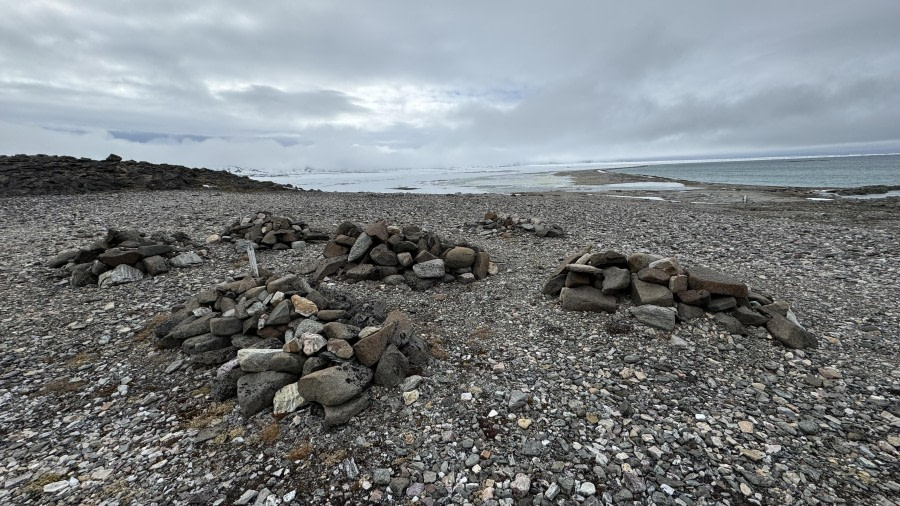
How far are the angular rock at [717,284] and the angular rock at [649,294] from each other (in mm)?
583

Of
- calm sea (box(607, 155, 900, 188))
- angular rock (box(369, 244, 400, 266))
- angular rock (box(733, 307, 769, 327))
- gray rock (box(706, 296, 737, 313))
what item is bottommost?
angular rock (box(733, 307, 769, 327))

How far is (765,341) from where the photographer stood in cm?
741

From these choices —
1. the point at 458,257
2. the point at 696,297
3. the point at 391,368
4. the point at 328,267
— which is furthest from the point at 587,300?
the point at 328,267

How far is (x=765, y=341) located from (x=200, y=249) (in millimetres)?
16608

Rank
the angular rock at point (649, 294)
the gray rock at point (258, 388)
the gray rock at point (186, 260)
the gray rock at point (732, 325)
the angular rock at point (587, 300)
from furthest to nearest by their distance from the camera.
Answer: the gray rock at point (186, 260) < the angular rock at point (587, 300) < the angular rock at point (649, 294) < the gray rock at point (732, 325) < the gray rock at point (258, 388)

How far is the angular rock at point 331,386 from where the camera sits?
541 centimetres

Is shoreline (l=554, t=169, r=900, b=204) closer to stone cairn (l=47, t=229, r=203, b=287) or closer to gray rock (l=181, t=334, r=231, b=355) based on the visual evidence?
gray rock (l=181, t=334, r=231, b=355)

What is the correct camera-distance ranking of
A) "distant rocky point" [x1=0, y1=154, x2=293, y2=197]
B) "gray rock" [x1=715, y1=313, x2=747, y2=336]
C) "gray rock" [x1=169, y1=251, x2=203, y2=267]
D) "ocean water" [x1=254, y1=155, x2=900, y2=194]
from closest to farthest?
"gray rock" [x1=715, y1=313, x2=747, y2=336] → "gray rock" [x1=169, y1=251, x2=203, y2=267] → "distant rocky point" [x1=0, y1=154, x2=293, y2=197] → "ocean water" [x1=254, y1=155, x2=900, y2=194]

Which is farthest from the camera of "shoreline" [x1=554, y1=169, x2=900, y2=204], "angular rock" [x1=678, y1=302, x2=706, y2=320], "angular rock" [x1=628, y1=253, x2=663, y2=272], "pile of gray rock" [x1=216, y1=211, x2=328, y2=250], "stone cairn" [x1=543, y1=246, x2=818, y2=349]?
"shoreline" [x1=554, y1=169, x2=900, y2=204]

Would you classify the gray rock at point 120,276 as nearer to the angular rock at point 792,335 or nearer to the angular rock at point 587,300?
the angular rock at point 587,300

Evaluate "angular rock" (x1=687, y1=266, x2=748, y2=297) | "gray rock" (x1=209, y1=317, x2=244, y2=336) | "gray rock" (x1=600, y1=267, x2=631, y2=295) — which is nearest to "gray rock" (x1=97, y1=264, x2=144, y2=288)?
"gray rock" (x1=209, y1=317, x2=244, y2=336)

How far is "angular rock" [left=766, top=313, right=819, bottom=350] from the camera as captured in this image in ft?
23.6

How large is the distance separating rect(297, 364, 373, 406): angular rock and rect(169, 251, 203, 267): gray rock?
9428mm

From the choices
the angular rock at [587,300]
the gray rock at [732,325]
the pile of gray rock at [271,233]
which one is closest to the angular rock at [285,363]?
the angular rock at [587,300]
